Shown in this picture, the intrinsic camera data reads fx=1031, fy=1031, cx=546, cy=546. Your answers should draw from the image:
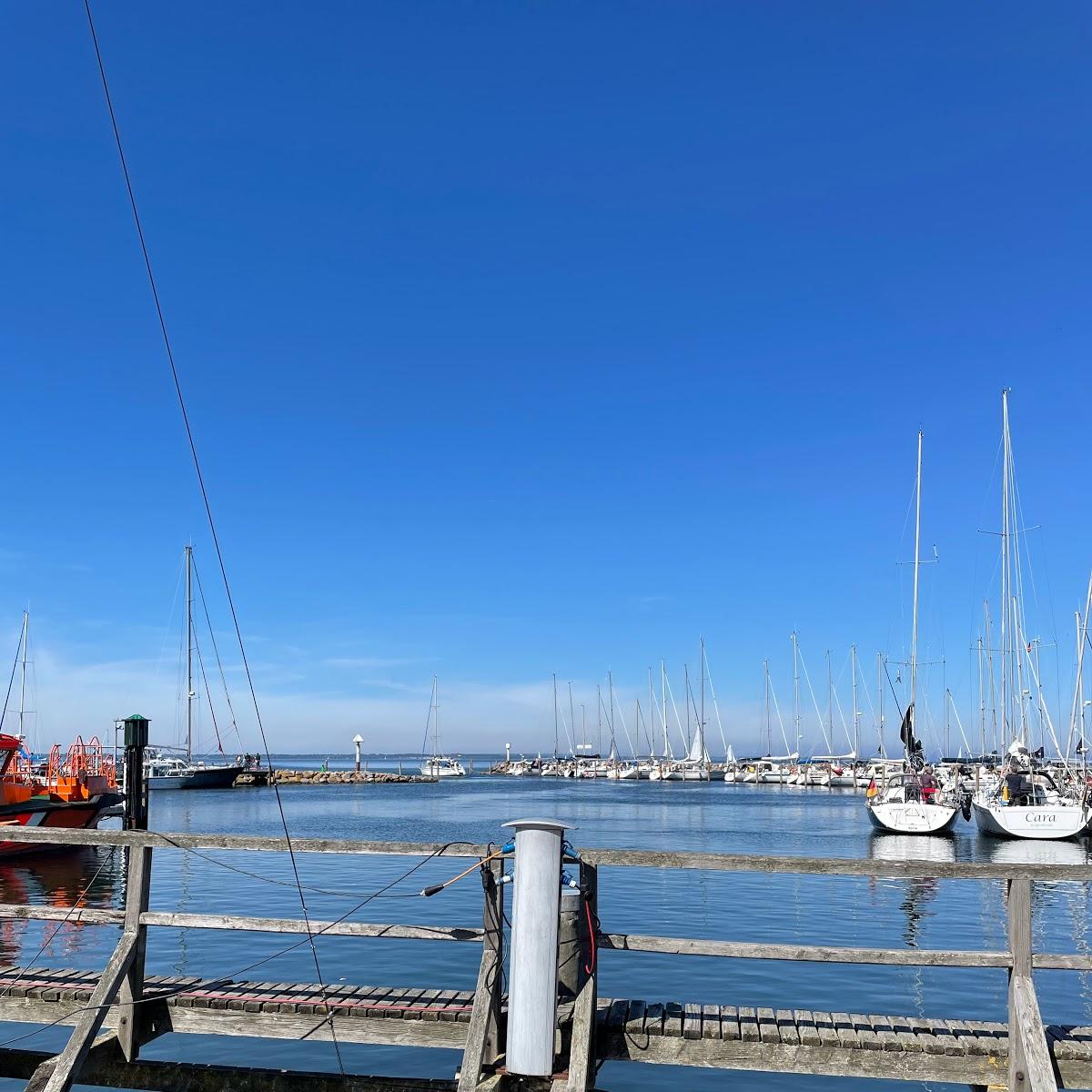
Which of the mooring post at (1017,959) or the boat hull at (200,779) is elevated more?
the mooring post at (1017,959)

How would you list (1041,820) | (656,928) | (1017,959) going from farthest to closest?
(1041,820) < (656,928) < (1017,959)

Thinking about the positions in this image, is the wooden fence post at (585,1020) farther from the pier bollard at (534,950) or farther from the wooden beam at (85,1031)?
the wooden beam at (85,1031)

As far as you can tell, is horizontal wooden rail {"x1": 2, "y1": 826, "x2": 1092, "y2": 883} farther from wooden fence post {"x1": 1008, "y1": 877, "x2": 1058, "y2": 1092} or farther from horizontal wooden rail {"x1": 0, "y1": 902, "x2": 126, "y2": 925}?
horizontal wooden rail {"x1": 0, "y1": 902, "x2": 126, "y2": 925}

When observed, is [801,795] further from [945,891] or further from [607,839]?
[945,891]

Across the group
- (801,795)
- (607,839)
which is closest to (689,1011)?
(607,839)

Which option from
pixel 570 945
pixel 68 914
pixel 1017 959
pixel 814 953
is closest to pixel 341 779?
pixel 68 914

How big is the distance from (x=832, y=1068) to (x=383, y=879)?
25.4 meters

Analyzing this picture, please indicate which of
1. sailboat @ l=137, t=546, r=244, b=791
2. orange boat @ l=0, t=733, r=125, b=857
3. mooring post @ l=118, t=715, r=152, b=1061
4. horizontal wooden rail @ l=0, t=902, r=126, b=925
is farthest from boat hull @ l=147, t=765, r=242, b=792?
mooring post @ l=118, t=715, r=152, b=1061

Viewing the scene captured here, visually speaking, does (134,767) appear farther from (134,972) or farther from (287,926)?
(287,926)

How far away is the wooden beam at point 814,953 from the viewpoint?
26.6ft

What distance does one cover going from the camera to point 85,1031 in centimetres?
829

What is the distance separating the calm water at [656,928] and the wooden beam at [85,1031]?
19.9 feet

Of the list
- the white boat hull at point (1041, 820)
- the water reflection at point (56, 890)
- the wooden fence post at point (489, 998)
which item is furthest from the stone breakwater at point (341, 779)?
the wooden fence post at point (489, 998)

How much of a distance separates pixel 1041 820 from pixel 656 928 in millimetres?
30382
